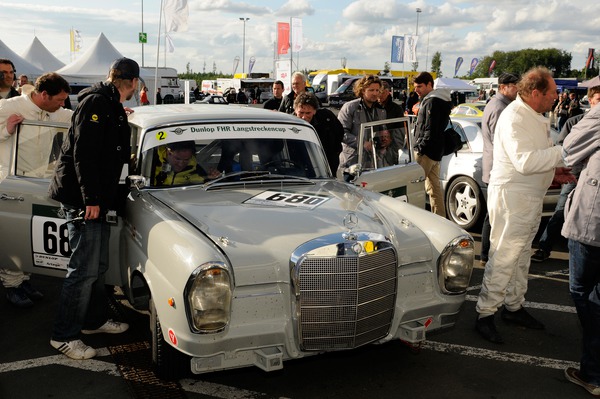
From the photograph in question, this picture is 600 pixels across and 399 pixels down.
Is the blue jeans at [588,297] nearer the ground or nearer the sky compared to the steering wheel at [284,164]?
nearer the ground

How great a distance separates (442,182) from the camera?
8.54 meters

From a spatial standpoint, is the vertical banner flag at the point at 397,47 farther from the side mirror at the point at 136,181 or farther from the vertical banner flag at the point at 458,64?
the side mirror at the point at 136,181

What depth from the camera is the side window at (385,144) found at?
581cm

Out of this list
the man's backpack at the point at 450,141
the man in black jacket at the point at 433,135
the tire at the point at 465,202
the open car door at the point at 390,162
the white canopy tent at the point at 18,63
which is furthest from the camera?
the white canopy tent at the point at 18,63

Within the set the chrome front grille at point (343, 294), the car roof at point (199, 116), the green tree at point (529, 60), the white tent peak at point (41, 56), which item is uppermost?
the green tree at point (529, 60)

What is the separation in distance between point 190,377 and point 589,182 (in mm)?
2879

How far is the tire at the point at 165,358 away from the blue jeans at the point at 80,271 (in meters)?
0.80

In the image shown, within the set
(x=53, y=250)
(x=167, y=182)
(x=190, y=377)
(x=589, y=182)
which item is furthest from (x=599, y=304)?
(x=53, y=250)

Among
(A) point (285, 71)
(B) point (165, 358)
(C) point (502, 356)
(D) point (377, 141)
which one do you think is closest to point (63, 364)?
(B) point (165, 358)

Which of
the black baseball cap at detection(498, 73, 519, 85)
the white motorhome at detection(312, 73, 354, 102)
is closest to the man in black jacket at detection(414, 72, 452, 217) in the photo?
the black baseball cap at detection(498, 73, 519, 85)

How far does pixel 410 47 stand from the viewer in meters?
37.1

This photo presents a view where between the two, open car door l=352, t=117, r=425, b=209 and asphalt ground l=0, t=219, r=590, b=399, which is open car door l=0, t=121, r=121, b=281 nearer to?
asphalt ground l=0, t=219, r=590, b=399

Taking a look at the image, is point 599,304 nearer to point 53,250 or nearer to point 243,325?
point 243,325

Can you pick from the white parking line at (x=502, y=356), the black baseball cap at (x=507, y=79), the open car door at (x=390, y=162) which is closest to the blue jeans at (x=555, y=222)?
the black baseball cap at (x=507, y=79)
